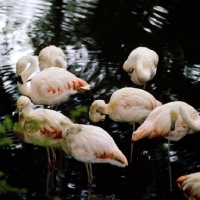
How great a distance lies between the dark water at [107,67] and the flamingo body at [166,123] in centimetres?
42

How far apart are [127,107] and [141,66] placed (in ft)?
3.02

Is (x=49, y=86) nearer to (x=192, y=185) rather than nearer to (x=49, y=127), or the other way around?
(x=49, y=127)

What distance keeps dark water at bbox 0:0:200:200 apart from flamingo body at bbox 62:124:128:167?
278 mm

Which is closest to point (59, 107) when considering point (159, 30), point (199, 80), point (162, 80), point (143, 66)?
point (143, 66)

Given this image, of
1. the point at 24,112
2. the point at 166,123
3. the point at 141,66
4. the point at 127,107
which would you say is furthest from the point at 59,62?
the point at 166,123

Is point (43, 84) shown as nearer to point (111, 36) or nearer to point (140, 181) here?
point (140, 181)

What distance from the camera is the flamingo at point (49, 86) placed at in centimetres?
557

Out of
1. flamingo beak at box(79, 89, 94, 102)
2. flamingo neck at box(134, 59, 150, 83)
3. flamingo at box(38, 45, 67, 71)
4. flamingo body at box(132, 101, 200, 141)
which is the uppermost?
flamingo body at box(132, 101, 200, 141)

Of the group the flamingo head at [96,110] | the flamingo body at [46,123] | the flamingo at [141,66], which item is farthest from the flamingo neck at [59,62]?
the flamingo body at [46,123]

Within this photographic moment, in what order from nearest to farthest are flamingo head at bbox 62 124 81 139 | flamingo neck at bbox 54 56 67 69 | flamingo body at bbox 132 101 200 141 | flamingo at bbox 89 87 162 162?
flamingo head at bbox 62 124 81 139
flamingo body at bbox 132 101 200 141
flamingo at bbox 89 87 162 162
flamingo neck at bbox 54 56 67 69

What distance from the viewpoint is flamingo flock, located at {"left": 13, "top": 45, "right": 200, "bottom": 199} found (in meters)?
4.43

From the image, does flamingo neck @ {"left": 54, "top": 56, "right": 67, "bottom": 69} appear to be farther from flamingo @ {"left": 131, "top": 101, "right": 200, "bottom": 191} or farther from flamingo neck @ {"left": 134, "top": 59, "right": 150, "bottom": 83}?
flamingo @ {"left": 131, "top": 101, "right": 200, "bottom": 191}

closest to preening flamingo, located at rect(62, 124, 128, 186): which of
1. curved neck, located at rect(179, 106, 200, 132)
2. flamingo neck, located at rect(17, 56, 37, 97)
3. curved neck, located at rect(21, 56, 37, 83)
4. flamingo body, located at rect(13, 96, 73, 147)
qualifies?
flamingo body, located at rect(13, 96, 73, 147)

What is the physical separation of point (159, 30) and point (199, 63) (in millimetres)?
1217
